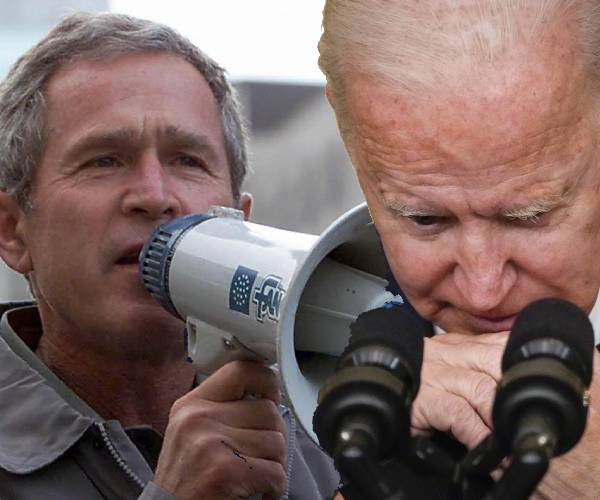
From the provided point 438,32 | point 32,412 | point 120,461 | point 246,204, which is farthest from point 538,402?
point 246,204

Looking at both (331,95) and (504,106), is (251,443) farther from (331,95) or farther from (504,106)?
(504,106)

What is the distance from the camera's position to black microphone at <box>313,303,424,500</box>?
4.79 ft

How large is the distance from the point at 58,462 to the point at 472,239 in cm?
212

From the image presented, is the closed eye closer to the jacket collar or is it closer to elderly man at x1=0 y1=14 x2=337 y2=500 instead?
elderly man at x1=0 y1=14 x2=337 y2=500

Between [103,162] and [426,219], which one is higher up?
[426,219]

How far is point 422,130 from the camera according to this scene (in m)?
1.95

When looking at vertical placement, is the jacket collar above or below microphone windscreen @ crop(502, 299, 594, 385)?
below

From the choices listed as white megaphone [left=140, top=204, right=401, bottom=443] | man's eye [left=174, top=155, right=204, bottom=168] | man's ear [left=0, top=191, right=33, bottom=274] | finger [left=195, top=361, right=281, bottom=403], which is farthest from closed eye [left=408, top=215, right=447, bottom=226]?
man's ear [left=0, top=191, right=33, bottom=274]

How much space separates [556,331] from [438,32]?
0.60m

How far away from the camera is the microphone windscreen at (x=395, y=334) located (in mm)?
1566

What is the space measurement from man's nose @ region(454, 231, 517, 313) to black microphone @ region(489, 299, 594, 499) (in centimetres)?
48

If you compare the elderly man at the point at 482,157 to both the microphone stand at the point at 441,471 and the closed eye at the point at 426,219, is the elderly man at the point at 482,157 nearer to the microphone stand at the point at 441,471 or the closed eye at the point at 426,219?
the closed eye at the point at 426,219

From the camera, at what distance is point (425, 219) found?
6.76ft

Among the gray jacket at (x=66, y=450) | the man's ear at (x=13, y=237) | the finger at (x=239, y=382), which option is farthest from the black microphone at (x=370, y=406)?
the man's ear at (x=13, y=237)
